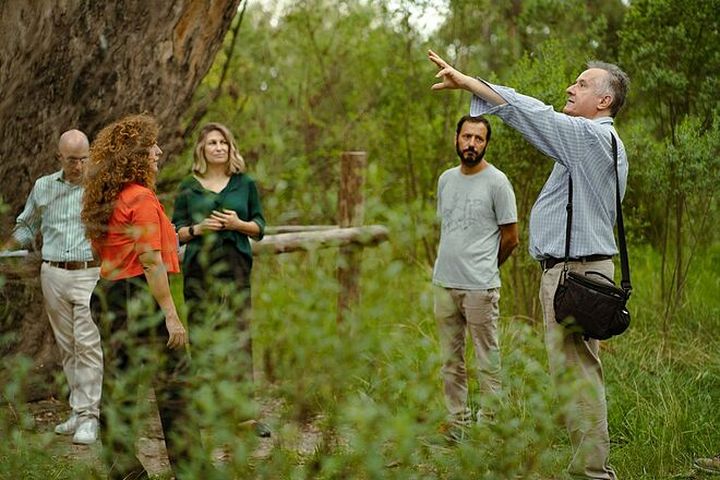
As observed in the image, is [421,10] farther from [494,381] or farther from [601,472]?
[601,472]

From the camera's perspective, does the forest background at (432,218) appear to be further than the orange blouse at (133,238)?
No

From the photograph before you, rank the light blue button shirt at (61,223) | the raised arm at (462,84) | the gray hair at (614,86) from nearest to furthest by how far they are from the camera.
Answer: the raised arm at (462,84), the gray hair at (614,86), the light blue button shirt at (61,223)

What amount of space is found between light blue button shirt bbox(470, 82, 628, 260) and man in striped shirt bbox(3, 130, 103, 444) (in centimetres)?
262

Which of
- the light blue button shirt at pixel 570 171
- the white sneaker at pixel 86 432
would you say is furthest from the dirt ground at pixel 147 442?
the light blue button shirt at pixel 570 171

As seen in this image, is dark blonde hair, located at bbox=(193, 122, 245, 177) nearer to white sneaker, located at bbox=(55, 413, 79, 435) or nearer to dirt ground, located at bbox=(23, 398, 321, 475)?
dirt ground, located at bbox=(23, 398, 321, 475)

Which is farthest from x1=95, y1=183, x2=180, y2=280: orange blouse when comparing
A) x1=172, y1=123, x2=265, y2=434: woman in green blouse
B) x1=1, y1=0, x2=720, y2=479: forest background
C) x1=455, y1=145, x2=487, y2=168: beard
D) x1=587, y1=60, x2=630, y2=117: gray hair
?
x1=587, y1=60, x2=630, y2=117: gray hair

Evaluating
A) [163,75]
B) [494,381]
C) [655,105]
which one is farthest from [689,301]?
[163,75]

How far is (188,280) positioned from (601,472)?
8.66 feet

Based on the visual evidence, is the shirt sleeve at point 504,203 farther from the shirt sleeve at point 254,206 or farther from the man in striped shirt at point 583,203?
the shirt sleeve at point 254,206

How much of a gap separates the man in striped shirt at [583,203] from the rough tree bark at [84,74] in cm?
322

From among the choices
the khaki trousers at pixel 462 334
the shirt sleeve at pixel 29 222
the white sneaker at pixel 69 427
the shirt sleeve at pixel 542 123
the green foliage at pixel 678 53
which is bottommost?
the white sneaker at pixel 69 427

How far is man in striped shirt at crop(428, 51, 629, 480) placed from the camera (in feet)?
14.6

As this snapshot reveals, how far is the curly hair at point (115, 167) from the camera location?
4.49 metres

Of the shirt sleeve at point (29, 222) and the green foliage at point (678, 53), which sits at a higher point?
the green foliage at point (678, 53)
